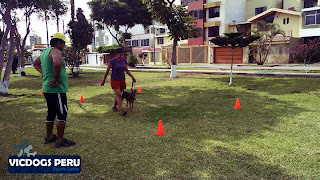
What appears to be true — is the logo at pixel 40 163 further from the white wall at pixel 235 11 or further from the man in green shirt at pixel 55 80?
the white wall at pixel 235 11

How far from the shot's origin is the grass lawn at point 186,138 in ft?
12.1

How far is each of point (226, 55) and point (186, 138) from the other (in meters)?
32.7

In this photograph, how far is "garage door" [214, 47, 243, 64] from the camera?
3477cm

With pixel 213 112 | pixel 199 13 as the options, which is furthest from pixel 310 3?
pixel 213 112

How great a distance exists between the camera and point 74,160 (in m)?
4.03

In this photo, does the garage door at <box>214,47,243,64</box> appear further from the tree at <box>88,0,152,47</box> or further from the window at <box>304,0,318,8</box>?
the tree at <box>88,0,152,47</box>

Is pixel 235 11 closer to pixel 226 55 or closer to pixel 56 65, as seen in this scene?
pixel 226 55

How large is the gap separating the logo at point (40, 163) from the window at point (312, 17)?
34.2 metres

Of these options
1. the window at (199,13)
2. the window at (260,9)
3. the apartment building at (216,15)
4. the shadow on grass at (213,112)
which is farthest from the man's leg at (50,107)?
the window at (199,13)

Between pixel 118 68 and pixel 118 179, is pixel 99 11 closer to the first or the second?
pixel 118 68

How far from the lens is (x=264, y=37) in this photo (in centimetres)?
2995

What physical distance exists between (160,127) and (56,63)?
239 centimetres

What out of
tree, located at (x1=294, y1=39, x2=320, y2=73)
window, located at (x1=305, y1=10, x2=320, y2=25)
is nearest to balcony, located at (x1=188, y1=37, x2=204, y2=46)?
window, located at (x1=305, y1=10, x2=320, y2=25)

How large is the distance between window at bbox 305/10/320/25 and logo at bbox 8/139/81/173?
112 ft
